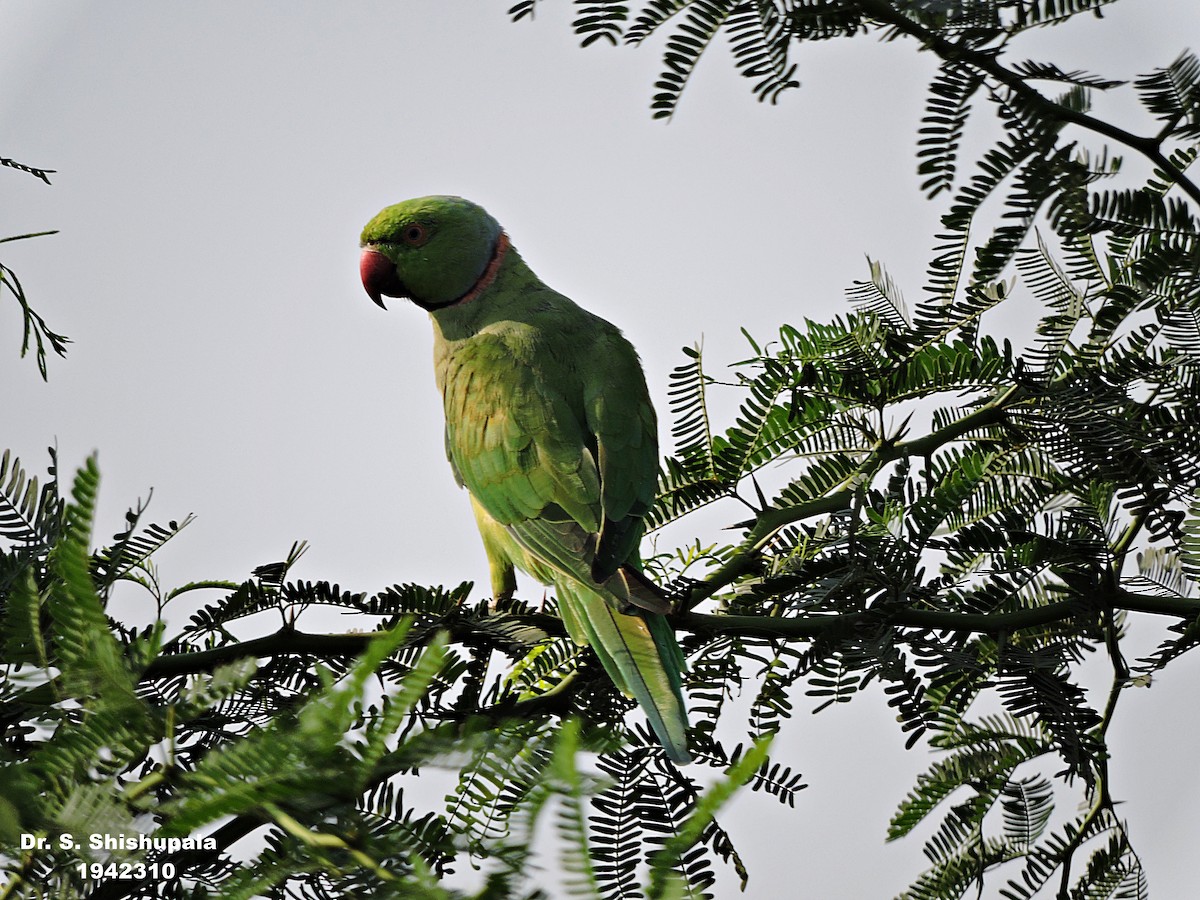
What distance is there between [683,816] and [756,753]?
783mm

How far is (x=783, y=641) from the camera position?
1424 mm

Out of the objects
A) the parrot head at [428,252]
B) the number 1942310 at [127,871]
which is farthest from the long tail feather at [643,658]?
the parrot head at [428,252]

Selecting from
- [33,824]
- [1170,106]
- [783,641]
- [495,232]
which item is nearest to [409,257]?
[495,232]

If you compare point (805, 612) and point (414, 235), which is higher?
point (414, 235)

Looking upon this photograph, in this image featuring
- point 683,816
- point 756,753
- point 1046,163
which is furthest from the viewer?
point 683,816

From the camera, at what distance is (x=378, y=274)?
279cm

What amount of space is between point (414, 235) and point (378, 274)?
142 mm

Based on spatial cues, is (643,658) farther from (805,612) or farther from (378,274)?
(378,274)

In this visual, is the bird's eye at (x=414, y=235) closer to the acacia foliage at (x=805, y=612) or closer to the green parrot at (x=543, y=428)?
the green parrot at (x=543, y=428)

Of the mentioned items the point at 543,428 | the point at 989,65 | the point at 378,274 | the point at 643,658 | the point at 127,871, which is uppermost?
the point at 378,274

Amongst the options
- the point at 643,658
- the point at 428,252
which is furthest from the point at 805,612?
the point at 428,252

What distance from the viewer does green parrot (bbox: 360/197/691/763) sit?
157 centimetres

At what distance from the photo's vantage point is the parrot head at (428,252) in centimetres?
274

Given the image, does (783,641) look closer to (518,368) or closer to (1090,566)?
(1090,566)
